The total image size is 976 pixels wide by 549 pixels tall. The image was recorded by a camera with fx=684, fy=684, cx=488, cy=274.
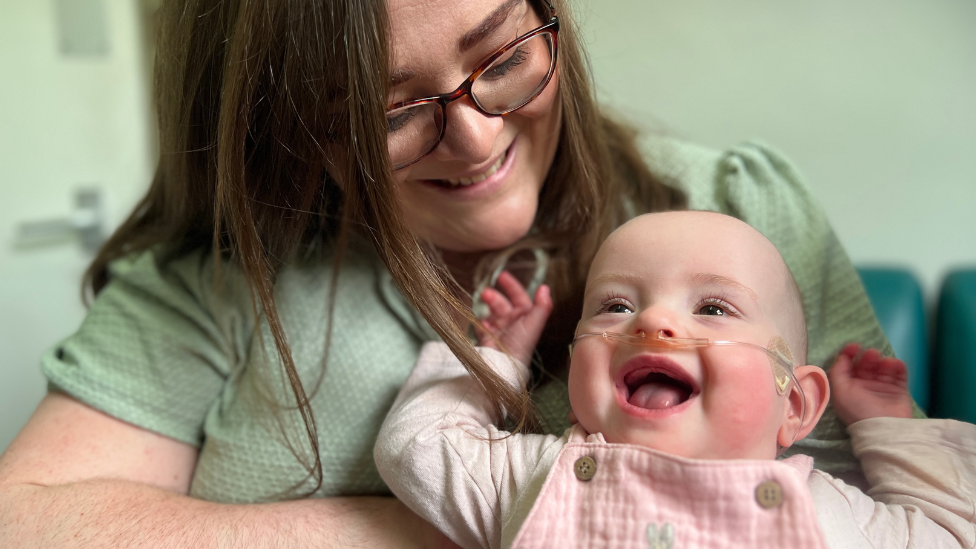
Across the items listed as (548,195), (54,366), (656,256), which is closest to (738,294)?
(656,256)

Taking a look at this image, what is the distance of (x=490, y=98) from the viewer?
901mm

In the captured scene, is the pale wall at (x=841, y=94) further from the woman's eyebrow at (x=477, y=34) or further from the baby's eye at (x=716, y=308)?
the baby's eye at (x=716, y=308)

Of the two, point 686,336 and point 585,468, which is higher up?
point 686,336

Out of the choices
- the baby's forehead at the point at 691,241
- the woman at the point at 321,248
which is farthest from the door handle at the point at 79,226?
the baby's forehead at the point at 691,241

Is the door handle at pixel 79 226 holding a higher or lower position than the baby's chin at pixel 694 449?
lower

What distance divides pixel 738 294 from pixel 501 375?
0.33 m

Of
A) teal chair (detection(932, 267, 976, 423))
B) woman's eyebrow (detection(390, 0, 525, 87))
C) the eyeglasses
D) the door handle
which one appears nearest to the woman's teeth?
the eyeglasses

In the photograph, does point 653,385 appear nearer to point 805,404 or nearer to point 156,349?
point 805,404

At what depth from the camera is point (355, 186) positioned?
87 centimetres

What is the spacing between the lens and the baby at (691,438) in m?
0.71

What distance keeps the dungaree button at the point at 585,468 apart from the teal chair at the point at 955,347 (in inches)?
21.4

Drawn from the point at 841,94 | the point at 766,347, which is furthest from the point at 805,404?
the point at 841,94

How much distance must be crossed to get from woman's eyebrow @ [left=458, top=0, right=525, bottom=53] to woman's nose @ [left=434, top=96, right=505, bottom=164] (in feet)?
0.22

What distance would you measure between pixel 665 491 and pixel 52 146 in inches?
89.7
